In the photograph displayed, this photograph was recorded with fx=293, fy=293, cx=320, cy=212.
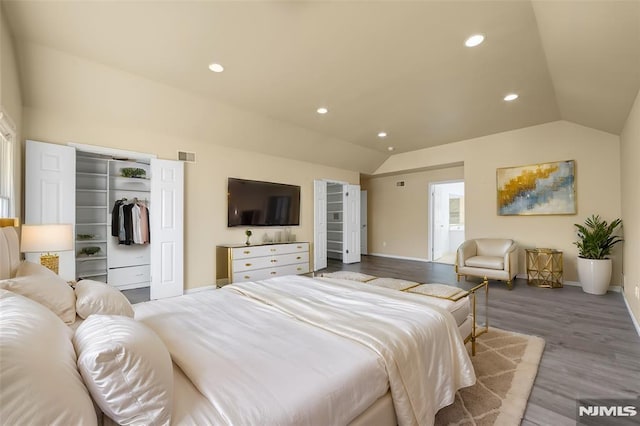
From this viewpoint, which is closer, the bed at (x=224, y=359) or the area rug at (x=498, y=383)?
the bed at (x=224, y=359)

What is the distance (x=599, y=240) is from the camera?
4.38m

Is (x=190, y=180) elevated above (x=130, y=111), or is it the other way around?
(x=130, y=111)

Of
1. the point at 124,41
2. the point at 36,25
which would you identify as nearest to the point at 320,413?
the point at 124,41

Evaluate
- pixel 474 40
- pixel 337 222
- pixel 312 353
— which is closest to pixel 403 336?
pixel 312 353

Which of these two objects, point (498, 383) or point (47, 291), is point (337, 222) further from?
point (47, 291)

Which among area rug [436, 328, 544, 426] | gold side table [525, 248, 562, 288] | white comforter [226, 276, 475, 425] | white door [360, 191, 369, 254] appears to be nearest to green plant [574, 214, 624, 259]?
gold side table [525, 248, 562, 288]

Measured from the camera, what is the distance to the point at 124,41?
266 centimetres

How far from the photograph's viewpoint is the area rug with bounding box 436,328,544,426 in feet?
5.66

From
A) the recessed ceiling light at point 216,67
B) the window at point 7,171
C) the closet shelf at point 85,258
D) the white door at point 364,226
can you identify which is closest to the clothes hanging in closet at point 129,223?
the closet shelf at point 85,258

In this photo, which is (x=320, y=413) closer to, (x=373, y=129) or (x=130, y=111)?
(x=130, y=111)

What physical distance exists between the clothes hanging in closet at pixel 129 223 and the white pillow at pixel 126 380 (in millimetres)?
4405

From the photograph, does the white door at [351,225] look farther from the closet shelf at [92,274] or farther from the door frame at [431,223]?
the closet shelf at [92,274]

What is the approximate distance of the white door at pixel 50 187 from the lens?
3266mm

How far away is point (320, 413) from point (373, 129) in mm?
5033
